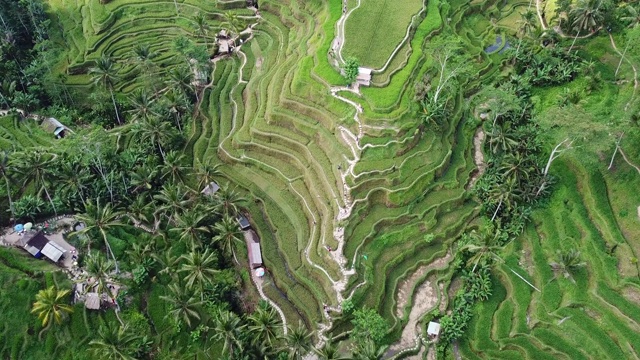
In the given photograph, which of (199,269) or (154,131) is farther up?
A: (154,131)

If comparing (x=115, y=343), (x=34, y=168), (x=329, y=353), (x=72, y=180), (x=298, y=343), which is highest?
(x=329, y=353)

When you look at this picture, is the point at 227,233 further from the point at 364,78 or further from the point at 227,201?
the point at 364,78

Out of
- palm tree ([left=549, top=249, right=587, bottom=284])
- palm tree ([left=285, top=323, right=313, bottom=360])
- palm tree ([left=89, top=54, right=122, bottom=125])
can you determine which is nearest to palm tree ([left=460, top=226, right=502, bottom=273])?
palm tree ([left=549, top=249, right=587, bottom=284])

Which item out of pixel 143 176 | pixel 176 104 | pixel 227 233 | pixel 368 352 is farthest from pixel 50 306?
pixel 176 104

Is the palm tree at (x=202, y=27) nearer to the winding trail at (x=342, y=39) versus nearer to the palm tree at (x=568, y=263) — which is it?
the winding trail at (x=342, y=39)

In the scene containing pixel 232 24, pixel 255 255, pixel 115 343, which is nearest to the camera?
pixel 115 343

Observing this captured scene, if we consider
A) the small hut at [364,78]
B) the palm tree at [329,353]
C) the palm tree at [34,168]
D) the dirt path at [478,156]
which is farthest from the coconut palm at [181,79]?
the palm tree at [329,353]

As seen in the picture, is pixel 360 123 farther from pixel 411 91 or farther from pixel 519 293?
pixel 519 293

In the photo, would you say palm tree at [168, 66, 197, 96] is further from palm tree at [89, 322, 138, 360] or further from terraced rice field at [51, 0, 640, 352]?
palm tree at [89, 322, 138, 360]
